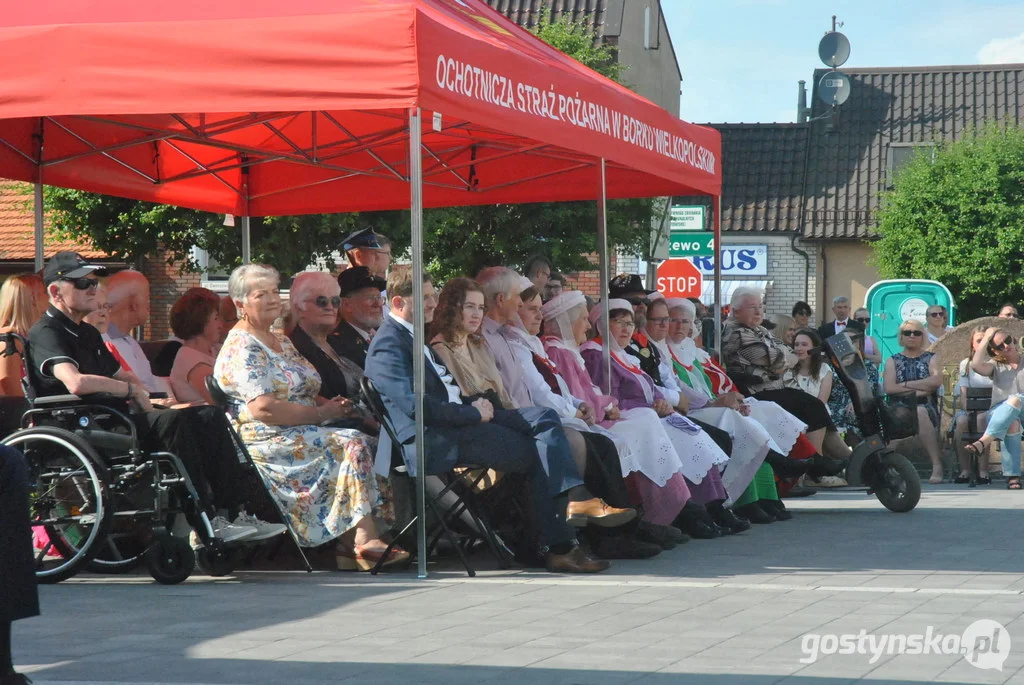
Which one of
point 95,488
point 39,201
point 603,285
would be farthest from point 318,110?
point 39,201

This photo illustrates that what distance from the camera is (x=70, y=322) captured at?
8344mm

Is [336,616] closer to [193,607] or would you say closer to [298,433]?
[193,607]

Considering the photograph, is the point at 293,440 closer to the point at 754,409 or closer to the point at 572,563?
the point at 572,563

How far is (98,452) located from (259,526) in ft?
3.02

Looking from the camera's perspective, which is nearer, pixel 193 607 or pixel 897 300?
pixel 193 607

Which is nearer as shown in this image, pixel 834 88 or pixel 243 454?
pixel 243 454

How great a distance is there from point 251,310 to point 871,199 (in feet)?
113

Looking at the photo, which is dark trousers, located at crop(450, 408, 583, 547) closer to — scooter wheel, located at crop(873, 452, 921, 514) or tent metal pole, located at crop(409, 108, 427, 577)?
tent metal pole, located at crop(409, 108, 427, 577)

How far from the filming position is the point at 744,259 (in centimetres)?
3634

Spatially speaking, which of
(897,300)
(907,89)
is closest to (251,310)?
(897,300)

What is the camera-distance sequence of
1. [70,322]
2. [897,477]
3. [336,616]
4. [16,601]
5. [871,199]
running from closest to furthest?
[16,601]
[336,616]
[70,322]
[897,477]
[871,199]

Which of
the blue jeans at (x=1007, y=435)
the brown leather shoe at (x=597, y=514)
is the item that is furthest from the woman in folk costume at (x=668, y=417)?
the blue jeans at (x=1007, y=435)

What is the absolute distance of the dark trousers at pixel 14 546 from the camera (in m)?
5.30

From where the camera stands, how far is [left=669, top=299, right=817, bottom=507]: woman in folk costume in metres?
12.0
